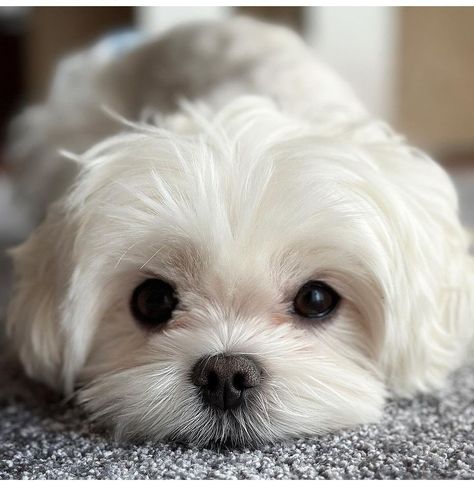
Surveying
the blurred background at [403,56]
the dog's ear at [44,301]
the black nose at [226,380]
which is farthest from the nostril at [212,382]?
the blurred background at [403,56]

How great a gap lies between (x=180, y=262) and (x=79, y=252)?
153mm

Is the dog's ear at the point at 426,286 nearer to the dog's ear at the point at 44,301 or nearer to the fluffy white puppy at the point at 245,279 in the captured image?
the fluffy white puppy at the point at 245,279

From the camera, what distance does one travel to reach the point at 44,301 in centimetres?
131

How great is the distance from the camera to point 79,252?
121 centimetres

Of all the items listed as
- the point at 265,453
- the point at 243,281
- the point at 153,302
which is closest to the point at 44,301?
the point at 153,302

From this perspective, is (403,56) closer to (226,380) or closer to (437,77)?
(437,77)

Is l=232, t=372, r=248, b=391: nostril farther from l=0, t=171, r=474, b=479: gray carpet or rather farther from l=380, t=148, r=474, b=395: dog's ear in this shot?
l=380, t=148, r=474, b=395: dog's ear

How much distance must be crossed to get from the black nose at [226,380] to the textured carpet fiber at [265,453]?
0.07 metres

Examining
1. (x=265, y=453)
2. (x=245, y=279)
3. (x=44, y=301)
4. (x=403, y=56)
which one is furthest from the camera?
(x=403, y=56)

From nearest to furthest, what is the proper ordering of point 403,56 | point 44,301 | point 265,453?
point 265,453
point 44,301
point 403,56

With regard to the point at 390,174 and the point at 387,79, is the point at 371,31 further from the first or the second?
the point at 390,174

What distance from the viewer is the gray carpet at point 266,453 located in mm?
990

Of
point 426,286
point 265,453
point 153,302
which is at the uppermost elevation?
point 426,286

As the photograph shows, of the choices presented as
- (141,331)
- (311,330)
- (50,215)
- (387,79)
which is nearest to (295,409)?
(311,330)
